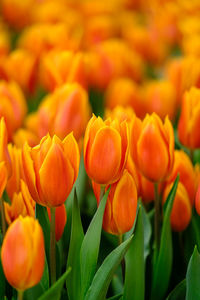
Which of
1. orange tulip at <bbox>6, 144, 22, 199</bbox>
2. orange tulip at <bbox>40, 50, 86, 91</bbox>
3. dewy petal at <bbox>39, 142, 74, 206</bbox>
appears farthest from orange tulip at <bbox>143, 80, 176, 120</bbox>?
dewy petal at <bbox>39, 142, 74, 206</bbox>

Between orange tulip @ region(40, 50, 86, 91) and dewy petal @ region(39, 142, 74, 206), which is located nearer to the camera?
dewy petal @ region(39, 142, 74, 206)

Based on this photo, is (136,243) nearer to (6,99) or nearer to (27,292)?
(27,292)

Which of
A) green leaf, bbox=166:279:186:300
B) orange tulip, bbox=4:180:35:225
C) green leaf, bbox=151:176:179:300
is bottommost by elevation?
green leaf, bbox=166:279:186:300

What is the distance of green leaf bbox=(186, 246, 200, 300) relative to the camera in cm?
74

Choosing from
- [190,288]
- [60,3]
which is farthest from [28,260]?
[60,3]

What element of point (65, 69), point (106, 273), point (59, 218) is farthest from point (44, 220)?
point (65, 69)

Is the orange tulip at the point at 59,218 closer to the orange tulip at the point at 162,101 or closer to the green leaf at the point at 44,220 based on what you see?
the green leaf at the point at 44,220

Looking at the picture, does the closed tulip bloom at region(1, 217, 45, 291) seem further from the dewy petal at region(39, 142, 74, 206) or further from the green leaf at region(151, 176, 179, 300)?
the green leaf at region(151, 176, 179, 300)

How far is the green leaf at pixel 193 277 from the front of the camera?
2.42ft

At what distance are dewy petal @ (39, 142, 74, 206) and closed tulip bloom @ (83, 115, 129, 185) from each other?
0.04 metres

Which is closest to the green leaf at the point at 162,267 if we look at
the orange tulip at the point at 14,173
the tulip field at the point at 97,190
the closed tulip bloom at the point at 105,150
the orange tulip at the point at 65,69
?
the tulip field at the point at 97,190

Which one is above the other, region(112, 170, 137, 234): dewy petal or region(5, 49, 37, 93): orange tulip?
region(5, 49, 37, 93): orange tulip

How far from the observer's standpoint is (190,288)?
747 millimetres

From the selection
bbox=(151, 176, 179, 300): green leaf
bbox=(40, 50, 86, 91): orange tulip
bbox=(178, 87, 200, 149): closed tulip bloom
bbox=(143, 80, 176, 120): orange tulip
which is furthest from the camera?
bbox=(143, 80, 176, 120): orange tulip
